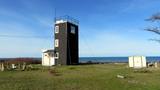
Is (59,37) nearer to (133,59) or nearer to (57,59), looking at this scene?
(57,59)

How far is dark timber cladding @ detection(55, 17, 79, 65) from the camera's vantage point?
182 ft

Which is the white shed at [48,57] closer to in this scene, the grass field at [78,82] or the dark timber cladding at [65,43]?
the dark timber cladding at [65,43]

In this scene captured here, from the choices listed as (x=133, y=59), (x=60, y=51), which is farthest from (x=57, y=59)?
(x=133, y=59)

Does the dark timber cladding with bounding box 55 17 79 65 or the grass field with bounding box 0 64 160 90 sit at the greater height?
the dark timber cladding with bounding box 55 17 79 65

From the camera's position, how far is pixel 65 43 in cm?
5541

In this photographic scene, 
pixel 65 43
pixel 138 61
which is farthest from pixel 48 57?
pixel 138 61

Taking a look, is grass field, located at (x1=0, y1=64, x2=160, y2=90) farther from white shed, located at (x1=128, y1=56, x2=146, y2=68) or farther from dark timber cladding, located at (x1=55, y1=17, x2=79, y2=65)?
dark timber cladding, located at (x1=55, y1=17, x2=79, y2=65)

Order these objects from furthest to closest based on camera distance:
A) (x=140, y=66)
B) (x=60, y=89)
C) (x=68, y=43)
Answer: (x=68, y=43), (x=140, y=66), (x=60, y=89)

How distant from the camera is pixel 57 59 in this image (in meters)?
56.8

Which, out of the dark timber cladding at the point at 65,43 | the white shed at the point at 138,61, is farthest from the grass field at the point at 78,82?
the dark timber cladding at the point at 65,43

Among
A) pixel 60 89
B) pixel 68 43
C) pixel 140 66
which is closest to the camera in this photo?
pixel 60 89

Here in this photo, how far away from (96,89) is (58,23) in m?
38.6

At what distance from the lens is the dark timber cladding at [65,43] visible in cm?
5553

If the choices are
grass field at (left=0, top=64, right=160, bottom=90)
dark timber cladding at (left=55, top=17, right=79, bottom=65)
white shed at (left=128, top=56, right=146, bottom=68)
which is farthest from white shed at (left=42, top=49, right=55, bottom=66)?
grass field at (left=0, top=64, right=160, bottom=90)
